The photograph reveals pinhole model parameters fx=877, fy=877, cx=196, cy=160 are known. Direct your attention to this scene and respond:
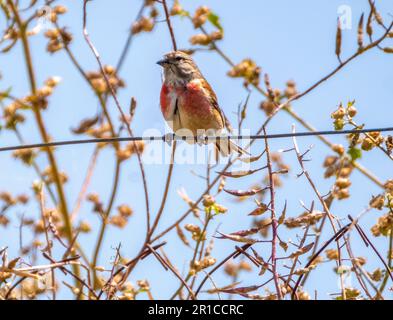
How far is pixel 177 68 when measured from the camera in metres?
6.82

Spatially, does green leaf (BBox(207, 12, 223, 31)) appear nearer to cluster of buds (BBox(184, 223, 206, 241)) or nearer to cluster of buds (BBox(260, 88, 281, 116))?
cluster of buds (BBox(260, 88, 281, 116))

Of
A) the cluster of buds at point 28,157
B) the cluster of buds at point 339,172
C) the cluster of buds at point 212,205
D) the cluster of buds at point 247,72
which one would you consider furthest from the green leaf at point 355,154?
the cluster of buds at point 28,157

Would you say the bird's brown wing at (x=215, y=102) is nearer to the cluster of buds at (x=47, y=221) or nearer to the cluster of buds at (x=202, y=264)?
the cluster of buds at (x=47, y=221)

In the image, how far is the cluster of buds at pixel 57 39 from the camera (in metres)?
5.95

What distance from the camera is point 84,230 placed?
5.75 m

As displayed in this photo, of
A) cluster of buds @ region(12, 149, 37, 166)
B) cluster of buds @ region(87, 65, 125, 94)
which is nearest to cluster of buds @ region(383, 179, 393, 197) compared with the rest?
cluster of buds @ region(87, 65, 125, 94)

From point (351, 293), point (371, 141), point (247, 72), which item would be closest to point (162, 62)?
point (247, 72)

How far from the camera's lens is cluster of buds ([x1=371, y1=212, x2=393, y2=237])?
416 centimetres

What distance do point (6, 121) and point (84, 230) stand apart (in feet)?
2.88

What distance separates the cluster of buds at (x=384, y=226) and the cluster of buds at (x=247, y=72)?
142 centimetres

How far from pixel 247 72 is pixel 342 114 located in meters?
1.09
